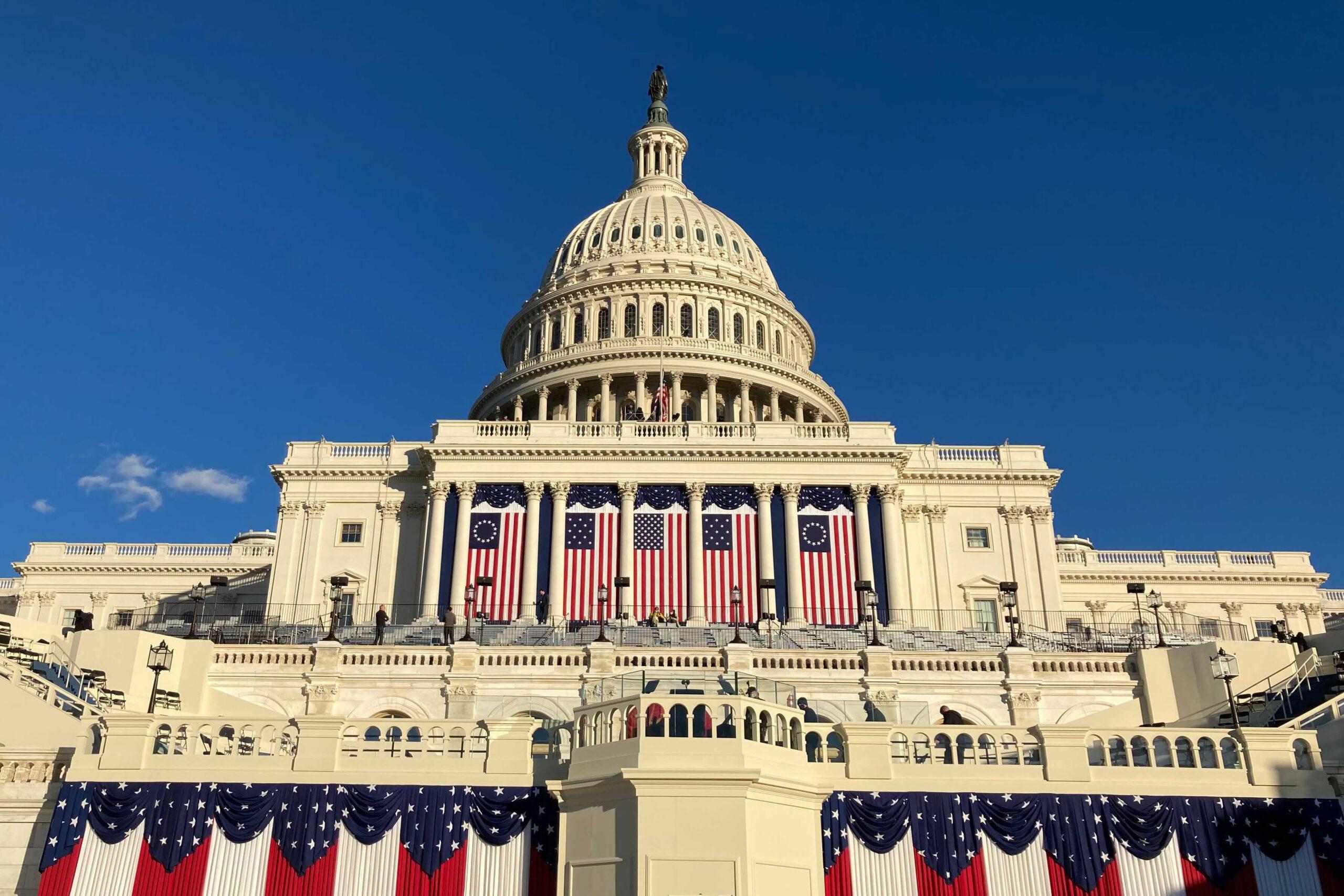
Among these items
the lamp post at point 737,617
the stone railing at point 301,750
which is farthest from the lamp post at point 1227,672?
the stone railing at point 301,750

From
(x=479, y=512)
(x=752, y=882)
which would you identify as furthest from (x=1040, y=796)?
(x=479, y=512)

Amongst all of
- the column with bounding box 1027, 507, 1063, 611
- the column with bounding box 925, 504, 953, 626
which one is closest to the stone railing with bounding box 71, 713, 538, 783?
the column with bounding box 925, 504, 953, 626

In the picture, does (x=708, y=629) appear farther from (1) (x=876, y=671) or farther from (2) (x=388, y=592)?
(2) (x=388, y=592)

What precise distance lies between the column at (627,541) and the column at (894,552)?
12.7 metres

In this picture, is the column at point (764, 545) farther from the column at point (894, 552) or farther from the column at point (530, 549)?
the column at point (530, 549)

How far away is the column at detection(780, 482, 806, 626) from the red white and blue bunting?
3522 cm

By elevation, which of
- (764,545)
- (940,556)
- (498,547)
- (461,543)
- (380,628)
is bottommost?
(380,628)

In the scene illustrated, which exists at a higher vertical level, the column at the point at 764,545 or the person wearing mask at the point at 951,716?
the column at the point at 764,545

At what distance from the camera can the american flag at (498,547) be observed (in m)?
59.7

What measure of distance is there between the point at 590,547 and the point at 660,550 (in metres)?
3.58

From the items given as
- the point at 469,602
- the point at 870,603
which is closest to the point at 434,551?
the point at 469,602

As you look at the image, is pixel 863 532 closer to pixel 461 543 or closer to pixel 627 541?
pixel 627 541

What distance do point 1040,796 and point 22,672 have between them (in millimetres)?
25965

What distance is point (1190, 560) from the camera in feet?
254
